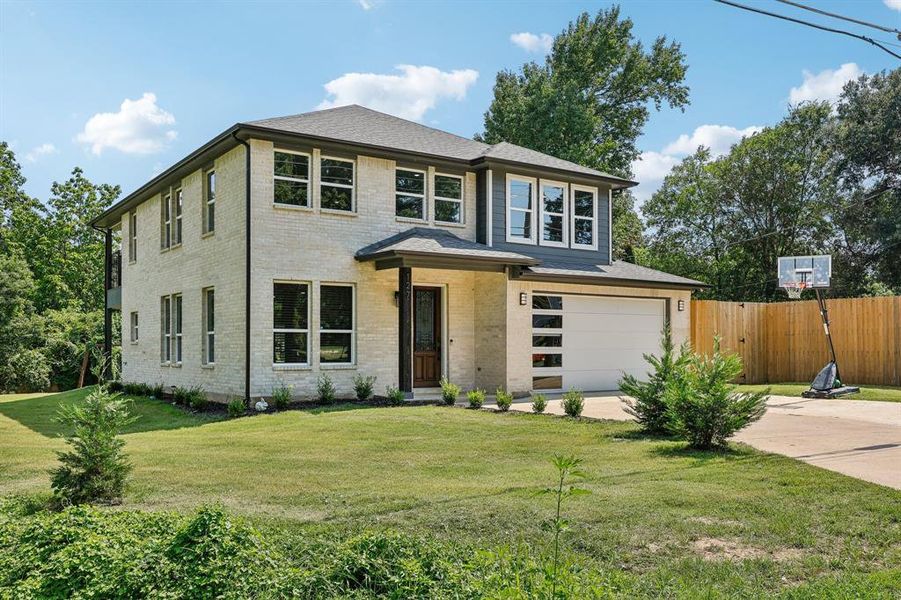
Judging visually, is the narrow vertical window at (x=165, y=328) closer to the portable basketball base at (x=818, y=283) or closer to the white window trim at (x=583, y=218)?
the white window trim at (x=583, y=218)

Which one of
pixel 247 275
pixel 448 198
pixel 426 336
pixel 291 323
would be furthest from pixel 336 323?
pixel 448 198

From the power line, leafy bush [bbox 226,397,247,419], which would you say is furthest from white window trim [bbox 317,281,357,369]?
the power line

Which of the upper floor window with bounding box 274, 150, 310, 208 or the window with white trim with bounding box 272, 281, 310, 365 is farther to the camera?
the upper floor window with bounding box 274, 150, 310, 208

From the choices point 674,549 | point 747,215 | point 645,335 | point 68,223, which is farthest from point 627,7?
point 674,549

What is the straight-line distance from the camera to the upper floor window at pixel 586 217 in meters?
19.7

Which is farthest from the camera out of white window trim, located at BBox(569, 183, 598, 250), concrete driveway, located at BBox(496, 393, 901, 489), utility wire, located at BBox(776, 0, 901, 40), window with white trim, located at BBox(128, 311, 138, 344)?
window with white trim, located at BBox(128, 311, 138, 344)

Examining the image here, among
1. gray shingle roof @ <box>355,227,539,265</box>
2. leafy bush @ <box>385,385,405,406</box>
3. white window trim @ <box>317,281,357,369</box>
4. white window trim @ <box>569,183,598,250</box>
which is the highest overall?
white window trim @ <box>569,183,598,250</box>

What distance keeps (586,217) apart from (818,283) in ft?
20.0

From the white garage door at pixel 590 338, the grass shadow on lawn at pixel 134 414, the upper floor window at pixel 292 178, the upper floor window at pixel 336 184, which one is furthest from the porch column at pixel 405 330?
the grass shadow on lawn at pixel 134 414

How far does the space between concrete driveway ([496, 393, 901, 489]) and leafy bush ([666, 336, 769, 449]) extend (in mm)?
550

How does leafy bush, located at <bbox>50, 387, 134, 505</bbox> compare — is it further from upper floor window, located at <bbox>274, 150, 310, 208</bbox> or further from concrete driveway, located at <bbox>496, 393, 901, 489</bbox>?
upper floor window, located at <bbox>274, 150, 310, 208</bbox>

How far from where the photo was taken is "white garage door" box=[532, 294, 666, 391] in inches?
701

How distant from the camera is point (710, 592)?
14.3 feet

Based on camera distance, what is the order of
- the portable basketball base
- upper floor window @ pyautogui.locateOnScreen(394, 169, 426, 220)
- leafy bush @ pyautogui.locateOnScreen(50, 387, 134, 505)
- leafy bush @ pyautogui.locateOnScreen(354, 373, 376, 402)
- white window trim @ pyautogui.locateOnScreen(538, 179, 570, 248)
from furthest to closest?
white window trim @ pyautogui.locateOnScreen(538, 179, 570, 248) < upper floor window @ pyautogui.locateOnScreen(394, 169, 426, 220) < the portable basketball base < leafy bush @ pyautogui.locateOnScreen(354, 373, 376, 402) < leafy bush @ pyautogui.locateOnScreen(50, 387, 134, 505)
